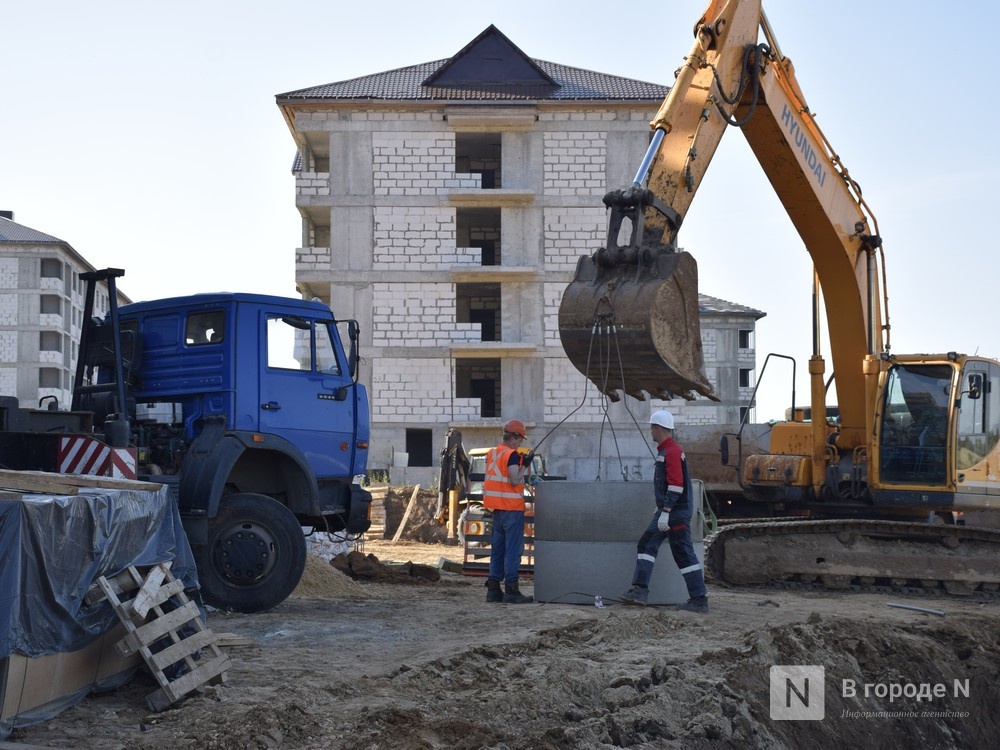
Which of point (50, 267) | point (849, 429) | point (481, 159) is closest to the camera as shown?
point (849, 429)

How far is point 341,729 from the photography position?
21.1 ft

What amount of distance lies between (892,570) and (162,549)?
8.95 metres

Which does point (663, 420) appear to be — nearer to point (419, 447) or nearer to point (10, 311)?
point (419, 447)

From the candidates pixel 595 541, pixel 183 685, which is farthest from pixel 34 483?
pixel 595 541

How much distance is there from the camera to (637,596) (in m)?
11.0

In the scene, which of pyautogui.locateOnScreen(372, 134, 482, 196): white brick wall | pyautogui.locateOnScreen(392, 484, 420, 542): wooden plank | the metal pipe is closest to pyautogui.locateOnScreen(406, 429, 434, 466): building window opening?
pyautogui.locateOnScreen(372, 134, 482, 196): white brick wall

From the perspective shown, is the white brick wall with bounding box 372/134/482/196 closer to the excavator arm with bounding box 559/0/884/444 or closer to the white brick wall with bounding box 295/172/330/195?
the white brick wall with bounding box 295/172/330/195

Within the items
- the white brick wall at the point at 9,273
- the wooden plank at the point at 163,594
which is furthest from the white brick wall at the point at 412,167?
the white brick wall at the point at 9,273

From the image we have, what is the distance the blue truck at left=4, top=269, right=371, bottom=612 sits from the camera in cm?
1095

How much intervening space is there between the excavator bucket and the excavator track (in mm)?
4195

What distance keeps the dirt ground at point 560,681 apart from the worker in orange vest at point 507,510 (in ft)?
1.24

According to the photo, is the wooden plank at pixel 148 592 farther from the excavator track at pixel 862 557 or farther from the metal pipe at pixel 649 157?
the excavator track at pixel 862 557

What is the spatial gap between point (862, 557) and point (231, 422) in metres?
7.29

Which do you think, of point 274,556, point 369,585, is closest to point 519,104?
point 369,585
